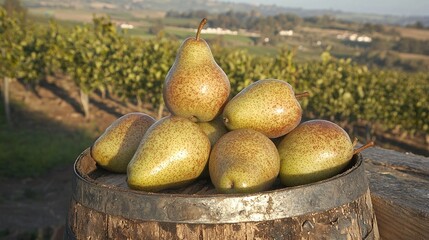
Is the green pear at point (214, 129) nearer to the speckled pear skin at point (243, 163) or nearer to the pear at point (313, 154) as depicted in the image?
the speckled pear skin at point (243, 163)

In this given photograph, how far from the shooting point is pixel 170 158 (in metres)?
Result: 2.03

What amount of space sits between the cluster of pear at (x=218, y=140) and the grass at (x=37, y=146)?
11165mm

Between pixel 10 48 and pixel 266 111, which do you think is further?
pixel 10 48

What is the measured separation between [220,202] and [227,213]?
49mm

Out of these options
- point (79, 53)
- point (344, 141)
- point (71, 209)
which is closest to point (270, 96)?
point (344, 141)

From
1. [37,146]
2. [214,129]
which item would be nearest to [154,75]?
[37,146]

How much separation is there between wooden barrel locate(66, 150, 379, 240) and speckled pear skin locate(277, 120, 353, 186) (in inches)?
5.5

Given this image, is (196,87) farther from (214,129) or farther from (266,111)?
(266,111)

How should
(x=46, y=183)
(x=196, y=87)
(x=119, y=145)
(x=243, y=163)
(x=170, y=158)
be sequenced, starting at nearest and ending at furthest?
(x=243, y=163)
(x=170, y=158)
(x=196, y=87)
(x=119, y=145)
(x=46, y=183)

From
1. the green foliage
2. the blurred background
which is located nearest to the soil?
the blurred background

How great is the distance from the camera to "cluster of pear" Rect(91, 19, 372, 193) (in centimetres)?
197

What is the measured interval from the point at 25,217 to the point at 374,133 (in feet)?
54.9

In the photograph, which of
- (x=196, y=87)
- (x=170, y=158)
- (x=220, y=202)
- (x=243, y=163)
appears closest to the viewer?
(x=220, y=202)

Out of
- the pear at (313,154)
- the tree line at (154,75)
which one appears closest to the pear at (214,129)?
the pear at (313,154)
